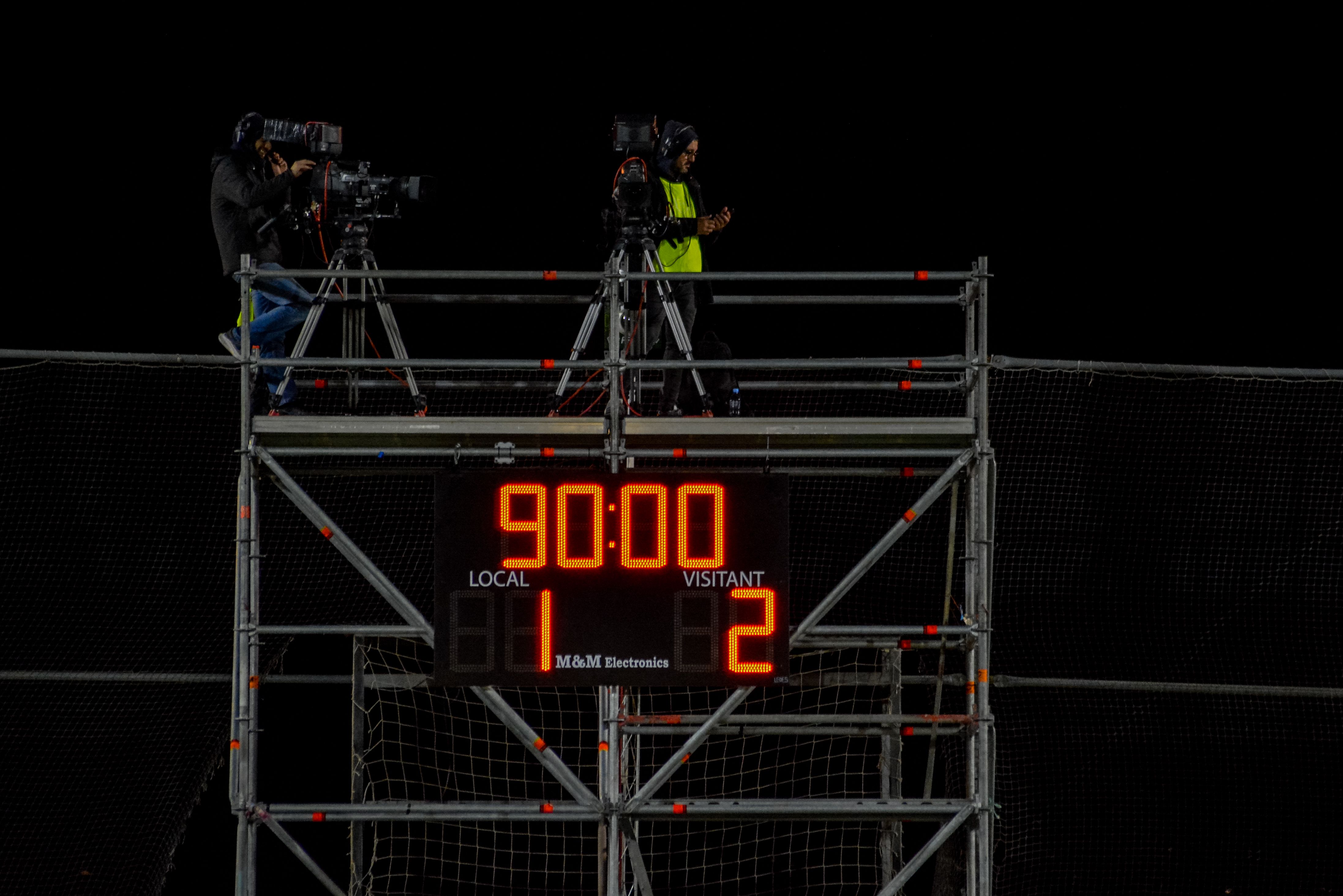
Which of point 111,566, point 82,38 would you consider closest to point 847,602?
point 111,566

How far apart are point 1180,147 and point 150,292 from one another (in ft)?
26.1

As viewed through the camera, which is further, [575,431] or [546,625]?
[575,431]

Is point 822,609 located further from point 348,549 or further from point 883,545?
point 348,549

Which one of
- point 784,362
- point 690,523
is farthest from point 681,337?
point 690,523

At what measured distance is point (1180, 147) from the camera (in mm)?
12359

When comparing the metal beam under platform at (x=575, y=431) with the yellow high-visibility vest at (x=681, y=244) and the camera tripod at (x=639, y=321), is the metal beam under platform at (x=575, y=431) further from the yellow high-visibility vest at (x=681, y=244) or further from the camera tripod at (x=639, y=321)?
the yellow high-visibility vest at (x=681, y=244)

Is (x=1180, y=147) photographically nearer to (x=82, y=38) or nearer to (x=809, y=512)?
(x=809, y=512)

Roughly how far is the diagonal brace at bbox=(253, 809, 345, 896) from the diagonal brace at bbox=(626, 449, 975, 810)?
5.61ft

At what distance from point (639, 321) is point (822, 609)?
202cm

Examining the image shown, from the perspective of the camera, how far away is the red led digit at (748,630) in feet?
24.6

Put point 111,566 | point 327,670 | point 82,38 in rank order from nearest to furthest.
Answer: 1. point 111,566
2. point 327,670
3. point 82,38

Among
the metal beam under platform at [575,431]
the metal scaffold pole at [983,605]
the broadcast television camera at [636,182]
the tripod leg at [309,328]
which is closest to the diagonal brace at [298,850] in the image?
the metal beam under platform at [575,431]

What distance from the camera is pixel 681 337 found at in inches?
330

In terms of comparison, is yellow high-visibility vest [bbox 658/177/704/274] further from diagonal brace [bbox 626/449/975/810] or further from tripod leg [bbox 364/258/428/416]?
diagonal brace [bbox 626/449/975/810]
